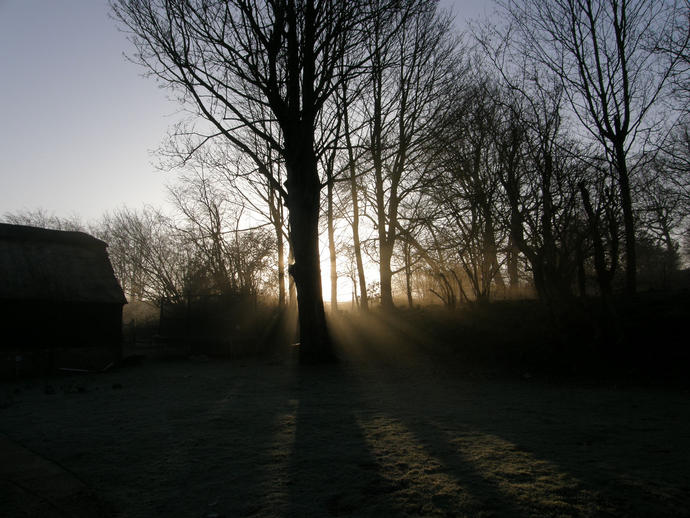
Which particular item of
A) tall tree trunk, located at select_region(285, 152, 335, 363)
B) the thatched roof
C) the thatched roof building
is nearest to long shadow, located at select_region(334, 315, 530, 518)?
tall tree trunk, located at select_region(285, 152, 335, 363)

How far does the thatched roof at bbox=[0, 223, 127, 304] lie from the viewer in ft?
52.2

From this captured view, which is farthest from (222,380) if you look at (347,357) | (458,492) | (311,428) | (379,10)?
(379,10)

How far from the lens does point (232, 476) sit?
4035mm

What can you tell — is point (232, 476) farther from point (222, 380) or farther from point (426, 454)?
point (222, 380)

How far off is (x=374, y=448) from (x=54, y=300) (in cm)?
1566

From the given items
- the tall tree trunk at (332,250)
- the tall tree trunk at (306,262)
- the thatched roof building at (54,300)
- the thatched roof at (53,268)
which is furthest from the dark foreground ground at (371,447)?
the tall tree trunk at (332,250)

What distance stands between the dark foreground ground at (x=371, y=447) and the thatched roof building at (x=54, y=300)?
21.2 ft

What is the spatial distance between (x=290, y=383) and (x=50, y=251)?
13.1 metres

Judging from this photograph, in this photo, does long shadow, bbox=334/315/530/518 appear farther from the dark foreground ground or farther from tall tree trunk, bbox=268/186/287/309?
tall tree trunk, bbox=268/186/287/309

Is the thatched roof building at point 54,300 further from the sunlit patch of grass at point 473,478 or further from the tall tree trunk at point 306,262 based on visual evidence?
the sunlit patch of grass at point 473,478

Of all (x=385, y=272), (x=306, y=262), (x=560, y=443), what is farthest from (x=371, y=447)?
(x=385, y=272)

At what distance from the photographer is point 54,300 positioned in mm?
16109

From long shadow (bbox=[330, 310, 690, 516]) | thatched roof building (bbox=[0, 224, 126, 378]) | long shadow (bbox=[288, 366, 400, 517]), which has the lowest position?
long shadow (bbox=[330, 310, 690, 516])

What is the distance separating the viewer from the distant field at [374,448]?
3389 mm
